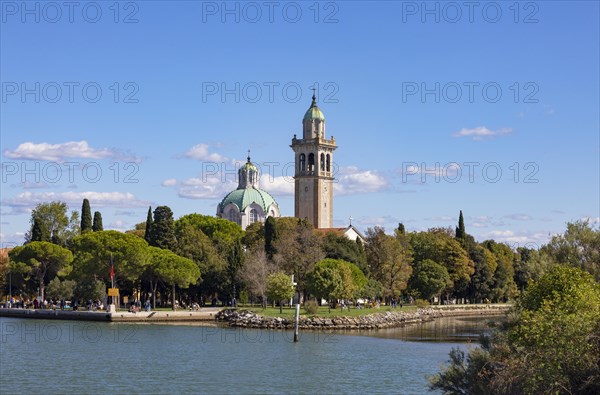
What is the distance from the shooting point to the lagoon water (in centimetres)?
3316

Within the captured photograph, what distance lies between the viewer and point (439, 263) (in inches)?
3627

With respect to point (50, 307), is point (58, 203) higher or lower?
higher

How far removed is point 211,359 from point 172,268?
2907 cm

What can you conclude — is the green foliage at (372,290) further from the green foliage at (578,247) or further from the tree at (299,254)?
the green foliage at (578,247)

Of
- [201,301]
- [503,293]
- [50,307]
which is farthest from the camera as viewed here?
[503,293]

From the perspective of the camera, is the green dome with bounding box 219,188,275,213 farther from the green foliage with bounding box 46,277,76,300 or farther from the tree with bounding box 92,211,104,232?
the green foliage with bounding box 46,277,76,300

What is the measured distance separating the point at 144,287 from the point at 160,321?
585 inches

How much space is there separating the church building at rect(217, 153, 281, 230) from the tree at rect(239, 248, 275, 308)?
162ft

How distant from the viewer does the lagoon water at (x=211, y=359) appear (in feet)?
109

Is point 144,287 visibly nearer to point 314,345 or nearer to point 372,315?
point 372,315

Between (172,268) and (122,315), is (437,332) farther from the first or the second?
(122,315)

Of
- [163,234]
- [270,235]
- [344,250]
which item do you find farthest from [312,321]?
[163,234]

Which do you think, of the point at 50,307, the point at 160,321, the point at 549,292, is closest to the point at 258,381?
the point at 549,292

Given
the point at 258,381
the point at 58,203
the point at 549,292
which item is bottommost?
the point at 258,381
